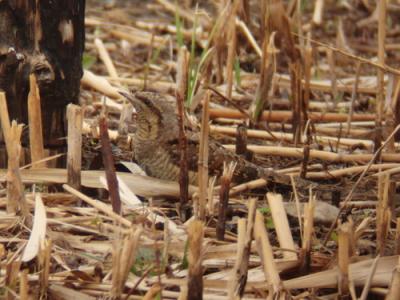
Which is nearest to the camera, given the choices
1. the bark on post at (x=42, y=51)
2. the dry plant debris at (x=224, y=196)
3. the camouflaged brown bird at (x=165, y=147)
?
the dry plant debris at (x=224, y=196)

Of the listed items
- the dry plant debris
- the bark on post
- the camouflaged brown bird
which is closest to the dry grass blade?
the dry plant debris

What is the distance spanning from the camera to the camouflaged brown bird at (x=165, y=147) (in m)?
4.70

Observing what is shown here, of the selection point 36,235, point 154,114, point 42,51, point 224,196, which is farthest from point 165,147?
point 36,235

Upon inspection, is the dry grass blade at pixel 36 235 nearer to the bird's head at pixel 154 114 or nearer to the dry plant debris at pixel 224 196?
the dry plant debris at pixel 224 196

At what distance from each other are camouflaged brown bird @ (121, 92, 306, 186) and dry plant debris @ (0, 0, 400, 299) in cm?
6

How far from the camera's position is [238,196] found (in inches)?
181

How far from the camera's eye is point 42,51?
433 centimetres

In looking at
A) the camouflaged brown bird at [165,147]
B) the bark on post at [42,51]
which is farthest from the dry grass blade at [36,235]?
the camouflaged brown bird at [165,147]

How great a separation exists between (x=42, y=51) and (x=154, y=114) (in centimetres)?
63

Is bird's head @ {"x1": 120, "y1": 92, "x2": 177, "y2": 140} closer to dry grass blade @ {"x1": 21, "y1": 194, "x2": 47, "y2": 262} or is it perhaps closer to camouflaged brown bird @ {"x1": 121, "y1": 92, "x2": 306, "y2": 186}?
camouflaged brown bird @ {"x1": 121, "y1": 92, "x2": 306, "y2": 186}

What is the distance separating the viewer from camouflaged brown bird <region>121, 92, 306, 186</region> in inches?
185

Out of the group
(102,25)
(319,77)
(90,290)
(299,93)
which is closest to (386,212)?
(90,290)

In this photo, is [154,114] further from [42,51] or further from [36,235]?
[36,235]

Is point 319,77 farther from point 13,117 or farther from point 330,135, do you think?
point 13,117
